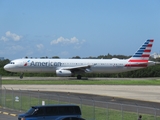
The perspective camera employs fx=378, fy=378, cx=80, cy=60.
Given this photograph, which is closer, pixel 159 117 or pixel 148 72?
pixel 159 117

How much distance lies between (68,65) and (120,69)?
10.3 metres

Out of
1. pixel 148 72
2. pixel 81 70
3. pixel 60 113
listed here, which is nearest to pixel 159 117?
pixel 60 113

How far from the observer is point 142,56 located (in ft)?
246

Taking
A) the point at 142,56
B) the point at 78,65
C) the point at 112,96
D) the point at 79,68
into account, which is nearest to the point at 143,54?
the point at 142,56

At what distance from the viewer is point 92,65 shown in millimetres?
72812

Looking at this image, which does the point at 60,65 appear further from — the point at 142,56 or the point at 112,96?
the point at 112,96

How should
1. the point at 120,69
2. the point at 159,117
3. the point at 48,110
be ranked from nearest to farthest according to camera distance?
the point at 48,110 → the point at 159,117 → the point at 120,69

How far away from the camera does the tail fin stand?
74.6 meters

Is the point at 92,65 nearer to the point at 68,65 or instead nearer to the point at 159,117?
the point at 68,65

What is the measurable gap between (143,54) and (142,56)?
1.49 feet

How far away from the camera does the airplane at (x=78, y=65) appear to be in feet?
228

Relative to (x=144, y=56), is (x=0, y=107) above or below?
below

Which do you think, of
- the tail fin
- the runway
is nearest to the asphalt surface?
the runway

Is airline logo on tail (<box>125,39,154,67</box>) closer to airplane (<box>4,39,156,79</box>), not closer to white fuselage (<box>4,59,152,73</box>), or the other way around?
airplane (<box>4,39,156,79</box>)
